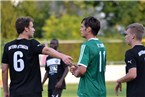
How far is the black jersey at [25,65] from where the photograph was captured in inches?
376

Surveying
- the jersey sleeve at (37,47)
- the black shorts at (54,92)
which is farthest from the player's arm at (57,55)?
the black shorts at (54,92)

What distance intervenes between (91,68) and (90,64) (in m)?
0.07

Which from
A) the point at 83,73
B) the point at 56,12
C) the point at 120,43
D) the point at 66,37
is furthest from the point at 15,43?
the point at 56,12

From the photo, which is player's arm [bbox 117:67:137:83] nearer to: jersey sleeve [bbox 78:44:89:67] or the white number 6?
jersey sleeve [bbox 78:44:89:67]

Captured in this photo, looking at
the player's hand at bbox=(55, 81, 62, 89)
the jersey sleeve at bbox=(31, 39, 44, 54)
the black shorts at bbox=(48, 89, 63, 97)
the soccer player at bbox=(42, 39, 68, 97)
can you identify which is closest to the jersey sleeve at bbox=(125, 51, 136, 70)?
the jersey sleeve at bbox=(31, 39, 44, 54)

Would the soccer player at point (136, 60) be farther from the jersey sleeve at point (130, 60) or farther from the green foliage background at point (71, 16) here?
the green foliage background at point (71, 16)

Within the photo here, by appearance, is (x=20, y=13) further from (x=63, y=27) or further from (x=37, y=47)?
(x=37, y=47)

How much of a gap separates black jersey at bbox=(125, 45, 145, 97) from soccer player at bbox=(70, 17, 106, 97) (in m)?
0.47

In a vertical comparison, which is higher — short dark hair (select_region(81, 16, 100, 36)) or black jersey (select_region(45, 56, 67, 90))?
short dark hair (select_region(81, 16, 100, 36))

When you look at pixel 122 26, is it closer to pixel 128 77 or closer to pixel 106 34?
A: pixel 106 34

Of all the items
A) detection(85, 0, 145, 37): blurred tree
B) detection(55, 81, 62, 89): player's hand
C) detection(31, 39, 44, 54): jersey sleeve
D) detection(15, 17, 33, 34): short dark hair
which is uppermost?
detection(85, 0, 145, 37): blurred tree

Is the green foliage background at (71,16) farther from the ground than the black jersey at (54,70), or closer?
farther from the ground

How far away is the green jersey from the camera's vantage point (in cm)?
958

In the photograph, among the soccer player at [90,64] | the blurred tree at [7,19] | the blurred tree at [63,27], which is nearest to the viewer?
the soccer player at [90,64]
